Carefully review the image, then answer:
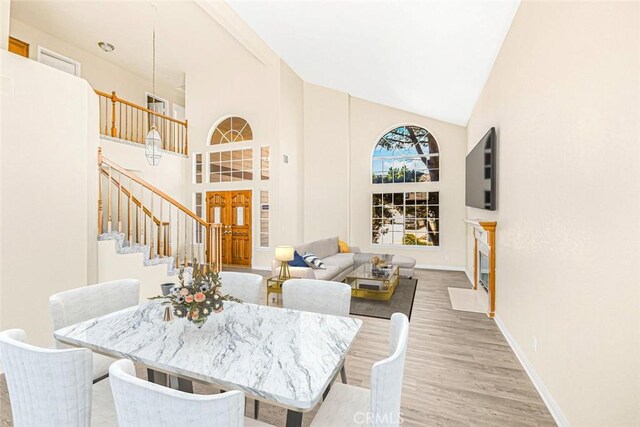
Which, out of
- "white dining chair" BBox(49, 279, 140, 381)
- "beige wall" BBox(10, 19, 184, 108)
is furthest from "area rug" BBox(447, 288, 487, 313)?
"beige wall" BBox(10, 19, 184, 108)

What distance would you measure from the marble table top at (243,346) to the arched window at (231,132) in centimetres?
587

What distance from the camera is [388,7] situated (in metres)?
2.94

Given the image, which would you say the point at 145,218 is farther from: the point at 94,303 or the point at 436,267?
the point at 436,267

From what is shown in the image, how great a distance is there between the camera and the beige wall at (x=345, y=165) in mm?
7109

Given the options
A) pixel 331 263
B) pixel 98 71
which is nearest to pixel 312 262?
pixel 331 263

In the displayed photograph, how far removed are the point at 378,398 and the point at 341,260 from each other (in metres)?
4.71

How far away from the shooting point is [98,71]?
6742mm

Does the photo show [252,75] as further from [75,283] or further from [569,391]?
[569,391]

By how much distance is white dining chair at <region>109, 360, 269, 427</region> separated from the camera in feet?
2.72

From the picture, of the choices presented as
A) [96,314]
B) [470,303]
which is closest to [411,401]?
[96,314]

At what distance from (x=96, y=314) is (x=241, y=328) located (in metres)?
1.15

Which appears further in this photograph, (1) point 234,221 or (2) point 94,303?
(1) point 234,221

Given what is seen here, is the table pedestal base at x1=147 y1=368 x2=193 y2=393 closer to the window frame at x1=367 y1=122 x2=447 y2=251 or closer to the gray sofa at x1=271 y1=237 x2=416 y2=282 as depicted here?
the gray sofa at x1=271 y1=237 x2=416 y2=282

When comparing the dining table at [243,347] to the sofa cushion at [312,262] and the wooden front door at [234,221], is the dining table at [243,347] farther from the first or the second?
the wooden front door at [234,221]
